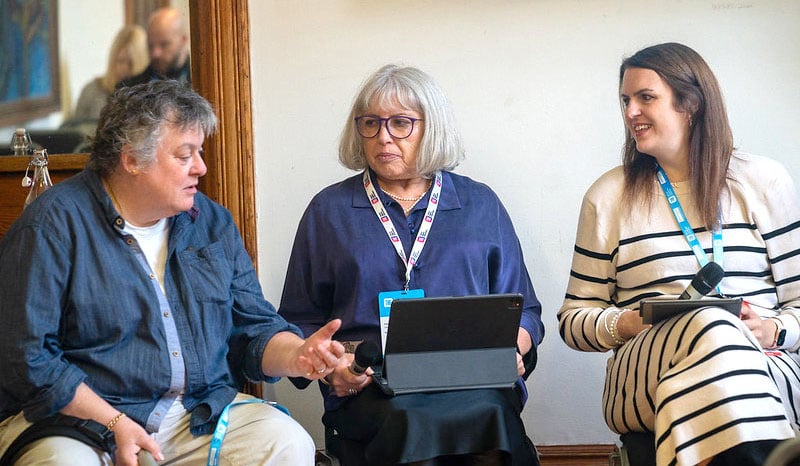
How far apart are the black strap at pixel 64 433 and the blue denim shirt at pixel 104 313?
33 millimetres

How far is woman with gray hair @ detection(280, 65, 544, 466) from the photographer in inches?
105

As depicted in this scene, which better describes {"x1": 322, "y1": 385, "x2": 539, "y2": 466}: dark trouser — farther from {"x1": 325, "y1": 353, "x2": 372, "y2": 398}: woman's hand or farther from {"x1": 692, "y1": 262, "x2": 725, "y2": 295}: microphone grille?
{"x1": 692, "y1": 262, "x2": 725, "y2": 295}: microphone grille

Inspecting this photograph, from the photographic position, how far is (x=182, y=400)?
2307 millimetres

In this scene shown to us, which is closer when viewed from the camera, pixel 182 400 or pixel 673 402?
pixel 673 402

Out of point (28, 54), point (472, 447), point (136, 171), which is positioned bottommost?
point (472, 447)

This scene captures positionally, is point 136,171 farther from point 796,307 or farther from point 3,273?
point 796,307


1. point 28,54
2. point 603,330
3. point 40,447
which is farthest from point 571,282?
point 28,54

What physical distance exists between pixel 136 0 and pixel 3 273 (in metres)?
1.43

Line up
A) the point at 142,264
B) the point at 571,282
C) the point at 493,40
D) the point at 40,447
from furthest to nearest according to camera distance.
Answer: the point at 493,40 → the point at 571,282 → the point at 142,264 → the point at 40,447

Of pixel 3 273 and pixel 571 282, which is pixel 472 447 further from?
pixel 3 273

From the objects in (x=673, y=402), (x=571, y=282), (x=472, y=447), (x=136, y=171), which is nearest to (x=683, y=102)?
(x=571, y=282)

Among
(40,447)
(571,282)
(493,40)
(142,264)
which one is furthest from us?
(493,40)

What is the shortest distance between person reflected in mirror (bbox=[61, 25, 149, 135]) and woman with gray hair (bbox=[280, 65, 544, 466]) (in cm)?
87

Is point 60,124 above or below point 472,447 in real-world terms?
above
